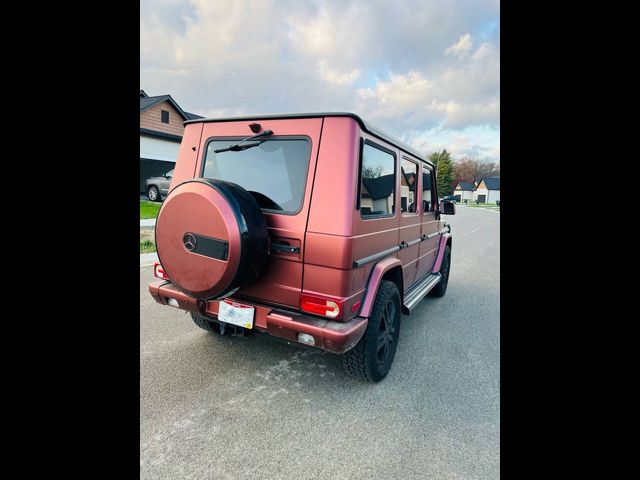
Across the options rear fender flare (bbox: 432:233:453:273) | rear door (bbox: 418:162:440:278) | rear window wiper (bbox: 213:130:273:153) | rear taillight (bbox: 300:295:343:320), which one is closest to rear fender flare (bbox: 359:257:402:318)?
rear taillight (bbox: 300:295:343:320)

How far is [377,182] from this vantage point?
274 cm

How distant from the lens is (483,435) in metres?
2.19

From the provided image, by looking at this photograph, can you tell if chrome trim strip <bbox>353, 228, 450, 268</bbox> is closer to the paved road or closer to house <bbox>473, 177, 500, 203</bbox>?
the paved road

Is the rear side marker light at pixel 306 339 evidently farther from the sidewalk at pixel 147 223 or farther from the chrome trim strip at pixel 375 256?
the sidewalk at pixel 147 223

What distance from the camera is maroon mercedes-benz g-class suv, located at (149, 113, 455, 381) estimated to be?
2.14 m

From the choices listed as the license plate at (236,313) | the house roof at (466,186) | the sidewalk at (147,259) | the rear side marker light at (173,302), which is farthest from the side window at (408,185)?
the house roof at (466,186)

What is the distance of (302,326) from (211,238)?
33.1 inches

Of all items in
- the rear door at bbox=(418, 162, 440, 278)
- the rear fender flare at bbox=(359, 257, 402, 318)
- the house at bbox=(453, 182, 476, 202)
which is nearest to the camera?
the rear fender flare at bbox=(359, 257, 402, 318)

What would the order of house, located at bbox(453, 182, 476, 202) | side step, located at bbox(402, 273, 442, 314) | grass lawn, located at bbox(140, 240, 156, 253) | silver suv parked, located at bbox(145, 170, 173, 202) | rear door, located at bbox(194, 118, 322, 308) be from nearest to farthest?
rear door, located at bbox(194, 118, 322, 308) → side step, located at bbox(402, 273, 442, 314) → grass lawn, located at bbox(140, 240, 156, 253) → silver suv parked, located at bbox(145, 170, 173, 202) → house, located at bbox(453, 182, 476, 202)

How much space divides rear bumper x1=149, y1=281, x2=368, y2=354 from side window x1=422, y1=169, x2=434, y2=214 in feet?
7.52

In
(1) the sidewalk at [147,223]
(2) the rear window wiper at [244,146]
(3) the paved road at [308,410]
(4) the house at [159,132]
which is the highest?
(4) the house at [159,132]

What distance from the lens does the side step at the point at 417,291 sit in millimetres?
3188

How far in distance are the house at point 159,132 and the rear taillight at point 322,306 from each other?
63.7ft

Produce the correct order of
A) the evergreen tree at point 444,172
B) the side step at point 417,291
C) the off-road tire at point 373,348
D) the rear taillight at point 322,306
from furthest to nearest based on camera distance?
the evergreen tree at point 444,172 → the side step at point 417,291 → the off-road tire at point 373,348 → the rear taillight at point 322,306
